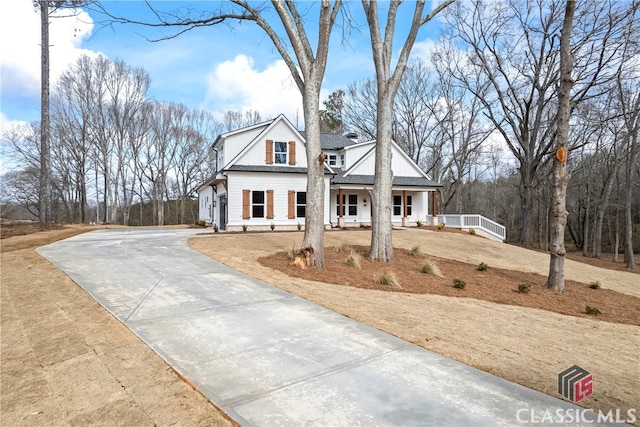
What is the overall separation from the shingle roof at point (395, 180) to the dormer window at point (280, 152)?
359 cm

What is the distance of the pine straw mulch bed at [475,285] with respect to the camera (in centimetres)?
805

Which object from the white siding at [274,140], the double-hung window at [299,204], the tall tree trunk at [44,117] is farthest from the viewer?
the double-hung window at [299,204]

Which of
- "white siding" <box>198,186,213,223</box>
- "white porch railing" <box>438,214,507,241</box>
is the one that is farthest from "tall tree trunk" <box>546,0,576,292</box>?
"white siding" <box>198,186,213,223</box>

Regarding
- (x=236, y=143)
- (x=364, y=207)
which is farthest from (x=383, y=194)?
(x=364, y=207)

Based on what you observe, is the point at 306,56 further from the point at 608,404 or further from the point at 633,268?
the point at 633,268

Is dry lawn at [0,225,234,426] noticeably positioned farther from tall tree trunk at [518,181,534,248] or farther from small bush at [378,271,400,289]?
tall tree trunk at [518,181,534,248]

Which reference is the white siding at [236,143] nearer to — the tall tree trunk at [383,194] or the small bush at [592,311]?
the tall tree trunk at [383,194]

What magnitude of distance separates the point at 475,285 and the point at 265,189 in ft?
44.8

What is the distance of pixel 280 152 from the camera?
2148cm

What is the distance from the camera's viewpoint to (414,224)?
85.9 feet

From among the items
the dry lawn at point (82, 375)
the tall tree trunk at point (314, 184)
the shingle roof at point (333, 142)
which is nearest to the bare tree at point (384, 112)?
the tall tree trunk at point (314, 184)

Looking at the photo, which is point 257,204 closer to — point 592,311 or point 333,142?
point 333,142

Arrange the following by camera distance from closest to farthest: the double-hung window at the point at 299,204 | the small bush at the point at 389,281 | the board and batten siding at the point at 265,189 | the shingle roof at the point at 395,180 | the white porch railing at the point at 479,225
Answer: the small bush at the point at 389,281 → the board and batten siding at the point at 265,189 → the double-hung window at the point at 299,204 → the shingle roof at the point at 395,180 → the white porch railing at the point at 479,225

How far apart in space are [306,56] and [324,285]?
612 centimetres
